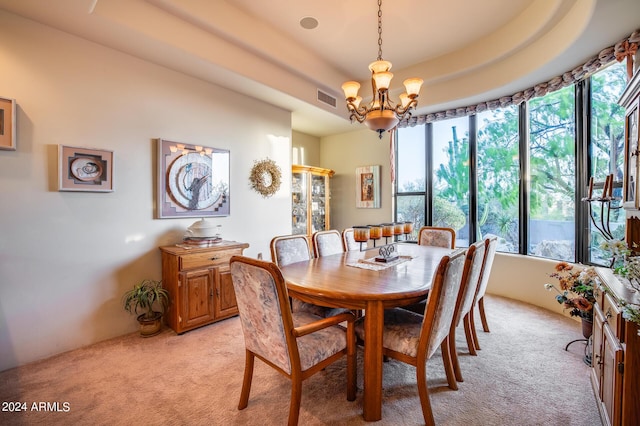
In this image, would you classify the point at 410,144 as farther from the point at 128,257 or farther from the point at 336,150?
the point at 128,257

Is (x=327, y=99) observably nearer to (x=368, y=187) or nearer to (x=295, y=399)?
(x=368, y=187)

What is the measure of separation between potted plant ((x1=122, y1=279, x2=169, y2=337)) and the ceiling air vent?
3159 millimetres

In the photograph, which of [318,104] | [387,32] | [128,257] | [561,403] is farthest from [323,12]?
[561,403]

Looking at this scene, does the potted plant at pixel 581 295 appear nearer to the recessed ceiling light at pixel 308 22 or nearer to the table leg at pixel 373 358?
the table leg at pixel 373 358

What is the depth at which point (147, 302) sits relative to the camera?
8.80 ft

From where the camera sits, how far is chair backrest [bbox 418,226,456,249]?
3.40 m

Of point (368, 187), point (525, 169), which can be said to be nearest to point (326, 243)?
point (368, 187)

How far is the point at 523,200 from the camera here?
12.3 feet

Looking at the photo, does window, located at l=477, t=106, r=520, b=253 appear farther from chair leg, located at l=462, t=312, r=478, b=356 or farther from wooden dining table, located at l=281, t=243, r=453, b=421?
wooden dining table, located at l=281, t=243, r=453, b=421

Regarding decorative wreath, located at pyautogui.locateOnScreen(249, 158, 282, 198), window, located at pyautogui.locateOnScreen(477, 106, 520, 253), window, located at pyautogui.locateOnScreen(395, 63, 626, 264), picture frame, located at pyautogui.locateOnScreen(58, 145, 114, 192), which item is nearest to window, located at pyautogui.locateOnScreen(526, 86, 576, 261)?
window, located at pyautogui.locateOnScreen(395, 63, 626, 264)

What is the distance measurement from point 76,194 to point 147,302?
114 cm

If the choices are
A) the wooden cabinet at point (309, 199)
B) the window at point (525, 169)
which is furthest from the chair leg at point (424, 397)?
the wooden cabinet at point (309, 199)

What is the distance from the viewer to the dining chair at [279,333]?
1403mm

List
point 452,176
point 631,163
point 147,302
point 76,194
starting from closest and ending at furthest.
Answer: point 631,163 → point 76,194 → point 147,302 → point 452,176
